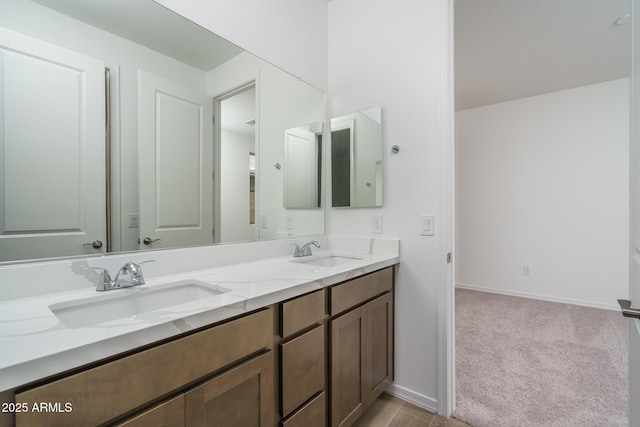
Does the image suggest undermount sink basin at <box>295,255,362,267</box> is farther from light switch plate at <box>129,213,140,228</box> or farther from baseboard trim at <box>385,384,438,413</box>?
light switch plate at <box>129,213,140,228</box>

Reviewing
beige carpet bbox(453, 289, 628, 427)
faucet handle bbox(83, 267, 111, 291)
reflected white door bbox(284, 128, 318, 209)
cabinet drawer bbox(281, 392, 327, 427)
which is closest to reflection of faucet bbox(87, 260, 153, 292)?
faucet handle bbox(83, 267, 111, 291)

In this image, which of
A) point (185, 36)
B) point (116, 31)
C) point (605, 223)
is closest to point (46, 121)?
point (116, 31)

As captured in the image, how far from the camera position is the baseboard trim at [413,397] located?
5.34ft

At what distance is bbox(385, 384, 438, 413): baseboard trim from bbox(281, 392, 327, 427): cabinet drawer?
71 centimetres

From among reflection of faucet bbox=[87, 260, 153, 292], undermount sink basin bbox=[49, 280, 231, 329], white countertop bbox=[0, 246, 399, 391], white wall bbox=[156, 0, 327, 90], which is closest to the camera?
white countertop bbox=[0, 246, 399, 391]

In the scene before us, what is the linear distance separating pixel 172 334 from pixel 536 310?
389cm

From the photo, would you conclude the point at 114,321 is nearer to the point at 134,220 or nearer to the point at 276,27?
the point at 134,220

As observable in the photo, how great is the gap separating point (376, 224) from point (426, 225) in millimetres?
321

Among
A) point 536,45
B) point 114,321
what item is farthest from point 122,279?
point 536,45

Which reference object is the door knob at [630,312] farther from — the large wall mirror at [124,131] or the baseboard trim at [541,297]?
the baseboard trim at [541,297]

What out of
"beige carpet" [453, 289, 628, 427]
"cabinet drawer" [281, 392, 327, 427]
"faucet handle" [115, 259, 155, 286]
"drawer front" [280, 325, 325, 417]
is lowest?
"beige carpet" [453, 289, 628, 427]

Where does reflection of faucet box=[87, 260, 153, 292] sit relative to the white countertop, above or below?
above

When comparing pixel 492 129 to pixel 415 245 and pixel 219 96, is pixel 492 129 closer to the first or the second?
pixel 415 245

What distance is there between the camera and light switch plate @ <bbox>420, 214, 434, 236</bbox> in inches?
64.3
